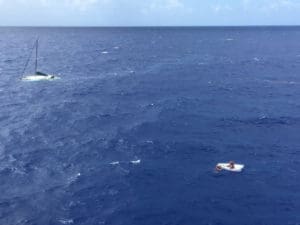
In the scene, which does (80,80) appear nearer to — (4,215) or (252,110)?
(252,110)

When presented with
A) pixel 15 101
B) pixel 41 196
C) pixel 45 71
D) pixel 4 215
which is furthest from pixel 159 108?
pixel 45 71

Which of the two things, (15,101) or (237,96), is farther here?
(237,96)

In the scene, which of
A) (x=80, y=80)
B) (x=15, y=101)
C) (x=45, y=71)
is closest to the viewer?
(x=15, y=101)

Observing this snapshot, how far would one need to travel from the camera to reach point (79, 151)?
86750 mm

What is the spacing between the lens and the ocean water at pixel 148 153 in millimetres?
64312

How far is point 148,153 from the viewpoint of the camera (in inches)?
3386

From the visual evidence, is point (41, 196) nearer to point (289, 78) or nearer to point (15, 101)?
point (15, 101)

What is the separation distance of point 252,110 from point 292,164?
3782 cm

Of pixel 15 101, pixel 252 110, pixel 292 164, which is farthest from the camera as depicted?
pixel 15 101

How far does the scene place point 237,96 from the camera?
447 feet

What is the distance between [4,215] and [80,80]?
106937 mm

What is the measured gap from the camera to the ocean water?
64.3 m

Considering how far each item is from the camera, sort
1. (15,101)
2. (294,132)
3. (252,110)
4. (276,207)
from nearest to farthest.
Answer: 1. (276,207)
2. (294,132)
3. (252,110)
4. (15,101)

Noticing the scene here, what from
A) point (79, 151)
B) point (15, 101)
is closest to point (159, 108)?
point (79, 151)
